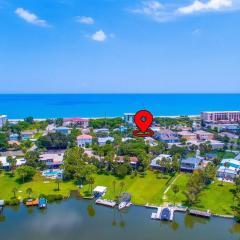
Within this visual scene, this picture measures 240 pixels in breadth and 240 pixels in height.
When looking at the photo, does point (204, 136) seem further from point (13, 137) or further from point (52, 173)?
point (13, 137)

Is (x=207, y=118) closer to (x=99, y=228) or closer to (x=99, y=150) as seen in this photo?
(x=99, y=150)

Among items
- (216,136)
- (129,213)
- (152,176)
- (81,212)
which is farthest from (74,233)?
(216,136)

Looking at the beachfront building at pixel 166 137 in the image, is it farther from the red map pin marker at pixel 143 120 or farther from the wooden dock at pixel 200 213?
the red map pin marker at pixel 143 120

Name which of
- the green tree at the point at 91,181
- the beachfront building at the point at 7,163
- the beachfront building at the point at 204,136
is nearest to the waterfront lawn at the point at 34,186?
the green tree at the point at 91,181

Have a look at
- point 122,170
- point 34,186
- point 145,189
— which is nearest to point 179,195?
point 145,189

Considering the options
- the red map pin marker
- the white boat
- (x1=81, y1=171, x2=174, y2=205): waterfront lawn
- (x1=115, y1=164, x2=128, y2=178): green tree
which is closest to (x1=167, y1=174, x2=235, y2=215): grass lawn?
(x1=81, y1=171, x2=174, y2=205): waterfront lawn

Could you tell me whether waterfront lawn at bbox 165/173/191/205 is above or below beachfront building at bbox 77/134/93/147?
below

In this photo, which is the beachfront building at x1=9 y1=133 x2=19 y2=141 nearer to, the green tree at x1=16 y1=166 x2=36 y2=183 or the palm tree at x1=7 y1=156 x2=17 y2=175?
the palm tree at x1=7 y1=156 x2=17 y2=175

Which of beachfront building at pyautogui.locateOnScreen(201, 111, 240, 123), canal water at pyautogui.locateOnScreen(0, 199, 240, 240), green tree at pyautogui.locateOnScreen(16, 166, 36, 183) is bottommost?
canal water at pyautogui.locateOnScreen(0, 199, 240, 240)
